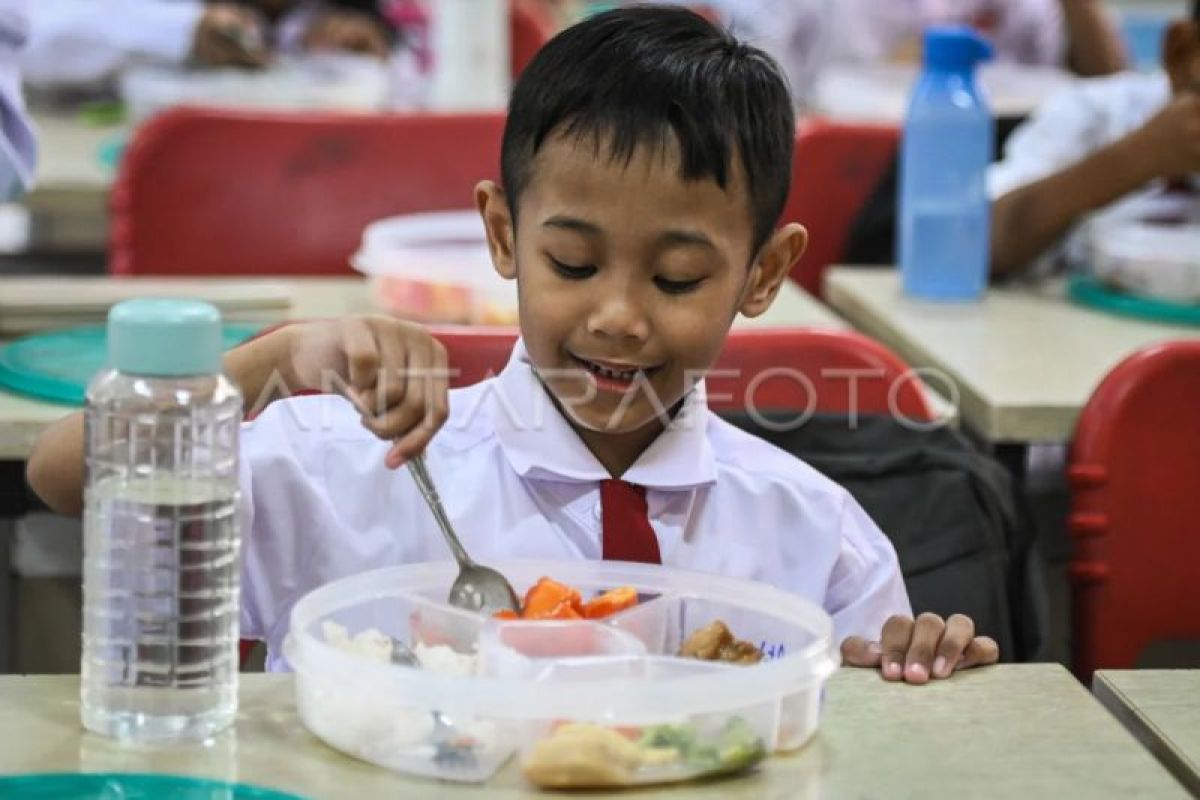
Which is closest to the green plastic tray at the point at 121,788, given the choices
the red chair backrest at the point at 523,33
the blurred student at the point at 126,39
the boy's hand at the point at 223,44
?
the blurred student at the point at 126,39

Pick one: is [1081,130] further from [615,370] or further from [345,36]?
[345,36]

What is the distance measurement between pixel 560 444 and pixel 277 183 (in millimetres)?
1339

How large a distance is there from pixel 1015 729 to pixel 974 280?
1.59m

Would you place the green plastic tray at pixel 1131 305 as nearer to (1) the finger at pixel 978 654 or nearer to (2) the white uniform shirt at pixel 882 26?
(1) the finger at pixel 978 654

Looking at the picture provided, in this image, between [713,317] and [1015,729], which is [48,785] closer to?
[1015,729]

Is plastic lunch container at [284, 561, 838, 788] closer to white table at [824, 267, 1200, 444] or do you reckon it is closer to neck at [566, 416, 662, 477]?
neck at [566, 416, 662, 477]

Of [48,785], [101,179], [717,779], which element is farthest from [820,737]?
[101,179]

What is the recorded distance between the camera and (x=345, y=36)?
4695 millimetres

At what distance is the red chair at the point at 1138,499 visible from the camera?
6.29 feet

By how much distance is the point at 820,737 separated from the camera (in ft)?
3.52

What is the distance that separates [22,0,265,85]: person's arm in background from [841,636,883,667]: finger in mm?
3093

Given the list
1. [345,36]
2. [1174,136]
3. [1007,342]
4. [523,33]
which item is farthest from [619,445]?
[345,36]

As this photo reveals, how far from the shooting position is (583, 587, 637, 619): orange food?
3.74ft

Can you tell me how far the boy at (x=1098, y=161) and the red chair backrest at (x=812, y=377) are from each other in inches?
34.7
